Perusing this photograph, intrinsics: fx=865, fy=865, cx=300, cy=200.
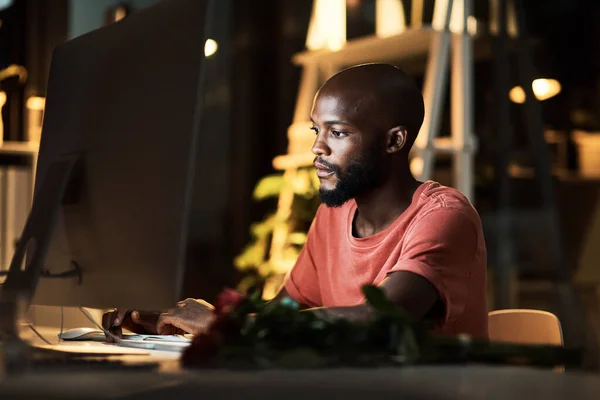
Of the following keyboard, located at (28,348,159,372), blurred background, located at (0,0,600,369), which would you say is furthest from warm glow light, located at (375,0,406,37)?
keyboard, located at (28,348,159,372)

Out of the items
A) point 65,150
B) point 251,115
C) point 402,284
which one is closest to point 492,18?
point 251,115

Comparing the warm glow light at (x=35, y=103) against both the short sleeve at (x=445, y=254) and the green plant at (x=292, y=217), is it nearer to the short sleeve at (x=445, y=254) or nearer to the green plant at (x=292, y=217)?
the green plant at (x=292, y=217)

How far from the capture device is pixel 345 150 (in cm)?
162

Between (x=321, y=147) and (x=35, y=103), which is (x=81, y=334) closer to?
(x=321, y=147)

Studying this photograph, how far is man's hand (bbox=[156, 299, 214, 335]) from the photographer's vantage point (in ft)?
4.59

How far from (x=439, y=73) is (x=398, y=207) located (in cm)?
159

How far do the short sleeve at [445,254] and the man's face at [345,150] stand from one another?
0.59 ft

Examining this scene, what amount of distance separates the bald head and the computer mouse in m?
0.59

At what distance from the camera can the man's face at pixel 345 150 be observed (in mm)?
1609

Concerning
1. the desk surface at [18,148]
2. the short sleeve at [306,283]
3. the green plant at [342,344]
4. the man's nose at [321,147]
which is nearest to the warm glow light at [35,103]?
the desk surface at [18,148]

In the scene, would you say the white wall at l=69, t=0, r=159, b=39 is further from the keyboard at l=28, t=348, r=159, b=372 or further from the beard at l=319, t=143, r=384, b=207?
the keyboard at l=28, t=348, r=159, b=372

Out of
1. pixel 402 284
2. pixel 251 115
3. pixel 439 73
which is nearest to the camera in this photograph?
pixel 402 284

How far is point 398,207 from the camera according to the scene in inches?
64.8

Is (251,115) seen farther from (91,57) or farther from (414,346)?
(414,346)
